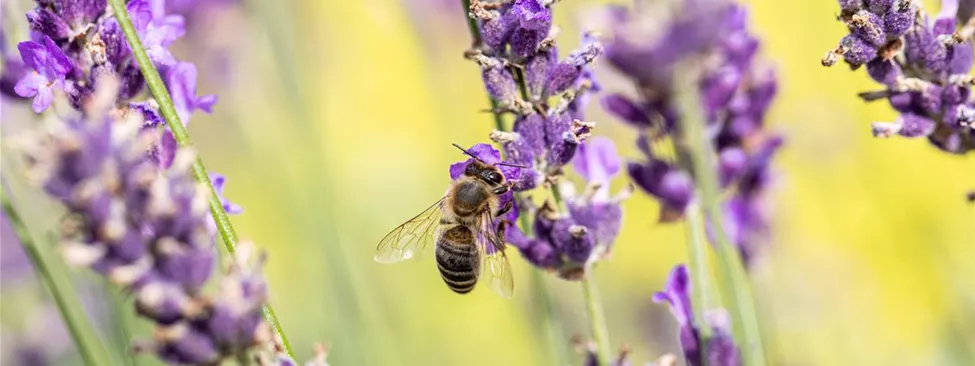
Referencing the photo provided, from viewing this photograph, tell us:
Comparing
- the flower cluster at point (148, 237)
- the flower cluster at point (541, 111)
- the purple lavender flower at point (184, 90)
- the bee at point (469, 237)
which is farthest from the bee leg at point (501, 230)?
the flower cluster at point (148, 237)

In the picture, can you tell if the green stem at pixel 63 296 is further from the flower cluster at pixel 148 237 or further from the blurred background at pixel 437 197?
the flower cluster at pixel 148 237

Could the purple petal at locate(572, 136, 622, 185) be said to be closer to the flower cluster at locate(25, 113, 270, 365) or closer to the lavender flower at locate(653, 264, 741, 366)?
the lavender flower at locate(653, 264, 741, 366)

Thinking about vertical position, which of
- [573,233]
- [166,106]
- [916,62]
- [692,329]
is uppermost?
[166,106]

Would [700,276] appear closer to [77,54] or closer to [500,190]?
[500,190]

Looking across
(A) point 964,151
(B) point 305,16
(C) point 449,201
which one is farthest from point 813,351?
(B) point 305,16

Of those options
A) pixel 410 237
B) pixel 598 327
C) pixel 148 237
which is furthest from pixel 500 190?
pixel 148 237

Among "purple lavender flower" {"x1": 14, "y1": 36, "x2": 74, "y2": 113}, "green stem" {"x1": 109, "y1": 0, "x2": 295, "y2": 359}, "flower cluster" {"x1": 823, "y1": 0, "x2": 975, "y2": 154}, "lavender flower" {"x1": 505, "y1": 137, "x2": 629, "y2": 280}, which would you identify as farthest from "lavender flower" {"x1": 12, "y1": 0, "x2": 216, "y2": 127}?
"flower cluster" {"x1": 823, "y1": 0, "x2": 975, "y2": 154}
